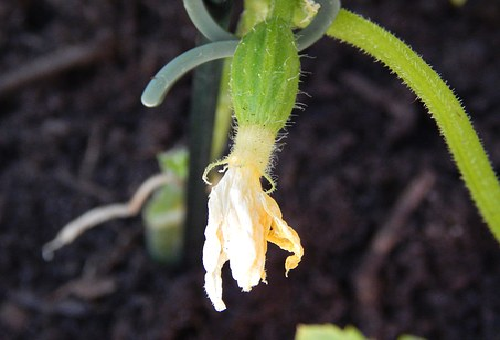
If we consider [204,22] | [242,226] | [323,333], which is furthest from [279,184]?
[242,226]

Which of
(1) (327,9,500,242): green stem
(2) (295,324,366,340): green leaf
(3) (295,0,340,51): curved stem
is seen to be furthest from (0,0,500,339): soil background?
(3) (295,0,340,51): curved stem

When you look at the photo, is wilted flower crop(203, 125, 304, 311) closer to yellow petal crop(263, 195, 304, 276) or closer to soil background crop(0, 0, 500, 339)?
yellow petal crop(263, 195, 304, 276)

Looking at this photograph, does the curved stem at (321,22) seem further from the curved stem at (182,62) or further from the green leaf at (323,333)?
the green leaf at (323,333)

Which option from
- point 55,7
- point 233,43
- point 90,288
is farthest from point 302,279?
point 55,7

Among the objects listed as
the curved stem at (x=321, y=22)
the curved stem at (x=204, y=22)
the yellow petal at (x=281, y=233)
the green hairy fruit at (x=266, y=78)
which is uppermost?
the curved stem at (x=204, y=22)

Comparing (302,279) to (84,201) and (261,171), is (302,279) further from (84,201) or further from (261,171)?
(261,171)

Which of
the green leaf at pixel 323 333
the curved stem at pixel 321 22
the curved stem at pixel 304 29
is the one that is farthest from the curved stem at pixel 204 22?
the green leaf at pixel 323 333
